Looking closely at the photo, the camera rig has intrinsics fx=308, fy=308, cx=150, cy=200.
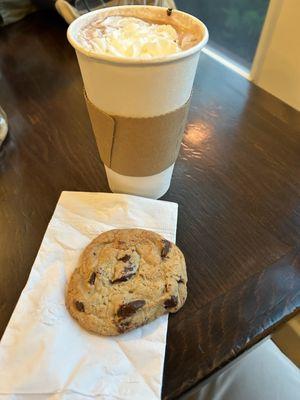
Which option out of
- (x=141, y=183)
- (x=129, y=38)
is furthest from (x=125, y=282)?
(x=129, y=38)

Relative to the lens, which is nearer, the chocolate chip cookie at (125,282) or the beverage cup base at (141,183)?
the chocolate chip cookie at (125,282)

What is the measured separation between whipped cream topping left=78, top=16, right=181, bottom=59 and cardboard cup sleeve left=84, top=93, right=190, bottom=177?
0.08m

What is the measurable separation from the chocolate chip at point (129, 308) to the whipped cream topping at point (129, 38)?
0.30m

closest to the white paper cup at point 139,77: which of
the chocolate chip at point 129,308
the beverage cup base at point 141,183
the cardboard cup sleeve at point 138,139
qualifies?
the cardboard cup sleeve at point 138,139

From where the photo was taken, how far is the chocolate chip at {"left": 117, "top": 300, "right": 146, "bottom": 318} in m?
0.38

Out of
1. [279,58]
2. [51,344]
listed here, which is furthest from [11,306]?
[279,58]

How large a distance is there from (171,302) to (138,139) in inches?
8.9

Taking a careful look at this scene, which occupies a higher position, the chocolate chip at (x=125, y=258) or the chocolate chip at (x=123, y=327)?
the chocolate chip at (x=125, y=258)

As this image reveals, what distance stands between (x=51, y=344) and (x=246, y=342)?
9.4 inches

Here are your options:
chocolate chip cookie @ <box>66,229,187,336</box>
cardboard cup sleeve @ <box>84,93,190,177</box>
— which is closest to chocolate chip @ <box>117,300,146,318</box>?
chocolate chip cookie @ <box>66,229,187,336</box>

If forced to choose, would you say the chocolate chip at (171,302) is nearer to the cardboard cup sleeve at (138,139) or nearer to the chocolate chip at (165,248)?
the chocolate chip at (165,248)

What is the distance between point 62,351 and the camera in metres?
0.36

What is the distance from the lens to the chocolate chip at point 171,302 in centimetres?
40

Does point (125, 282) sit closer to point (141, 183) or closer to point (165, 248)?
point (165, 248)
